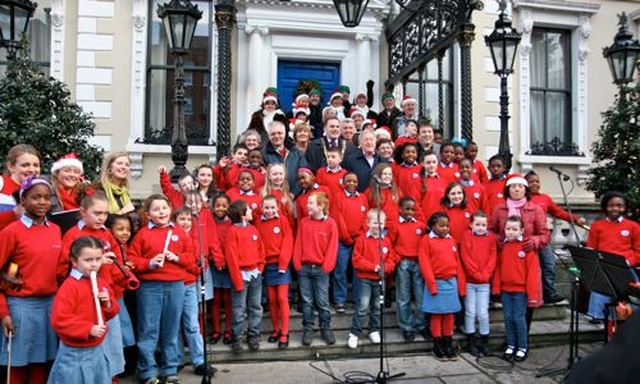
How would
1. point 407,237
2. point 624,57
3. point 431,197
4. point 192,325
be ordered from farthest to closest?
point 624,57, point 431,197, point 407,237, point 192,325

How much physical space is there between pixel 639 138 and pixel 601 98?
4.85 meters

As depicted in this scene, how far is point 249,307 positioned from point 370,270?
4.44ft

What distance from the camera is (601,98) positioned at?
11.5 m

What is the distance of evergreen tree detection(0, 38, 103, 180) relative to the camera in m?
5.93

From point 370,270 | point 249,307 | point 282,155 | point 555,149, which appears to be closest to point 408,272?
point 370,270

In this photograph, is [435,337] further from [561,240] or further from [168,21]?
[168,21]

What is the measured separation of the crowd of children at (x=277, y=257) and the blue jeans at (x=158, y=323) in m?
0.01

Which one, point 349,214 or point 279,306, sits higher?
point 349,214

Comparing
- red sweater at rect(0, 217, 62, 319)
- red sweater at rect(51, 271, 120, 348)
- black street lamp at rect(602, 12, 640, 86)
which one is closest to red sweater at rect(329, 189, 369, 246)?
red sweater at rect(51, 271, 120, 348)

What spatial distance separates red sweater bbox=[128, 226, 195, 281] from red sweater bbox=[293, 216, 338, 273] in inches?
47.2

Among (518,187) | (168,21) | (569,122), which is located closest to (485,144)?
(569,122)

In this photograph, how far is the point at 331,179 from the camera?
6.21m

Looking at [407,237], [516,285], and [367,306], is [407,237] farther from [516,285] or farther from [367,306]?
[516,285]

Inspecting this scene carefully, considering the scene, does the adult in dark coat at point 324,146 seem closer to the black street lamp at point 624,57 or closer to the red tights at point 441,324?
the red tights at point 441,324
